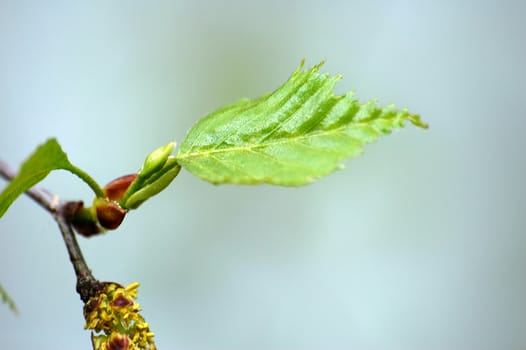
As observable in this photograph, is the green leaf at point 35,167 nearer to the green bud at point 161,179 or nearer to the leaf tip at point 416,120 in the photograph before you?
the green bud at point 161,179

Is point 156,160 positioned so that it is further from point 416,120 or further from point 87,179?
point 416,120

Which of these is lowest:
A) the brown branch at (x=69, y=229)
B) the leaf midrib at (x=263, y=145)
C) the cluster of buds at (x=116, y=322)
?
the cluster of buds at (x=116, y=322)

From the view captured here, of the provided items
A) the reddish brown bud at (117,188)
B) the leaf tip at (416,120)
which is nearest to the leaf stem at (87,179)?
the reddish brown bud at (117,188)

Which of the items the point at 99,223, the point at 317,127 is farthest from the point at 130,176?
the point at 317,127

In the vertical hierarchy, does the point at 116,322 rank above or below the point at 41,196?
below

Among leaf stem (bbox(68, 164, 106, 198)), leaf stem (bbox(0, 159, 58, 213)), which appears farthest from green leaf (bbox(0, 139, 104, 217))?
leaf stem (bbox(0, 159, 58, 213))

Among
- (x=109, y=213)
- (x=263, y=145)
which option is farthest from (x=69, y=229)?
(x=263, y=145)
